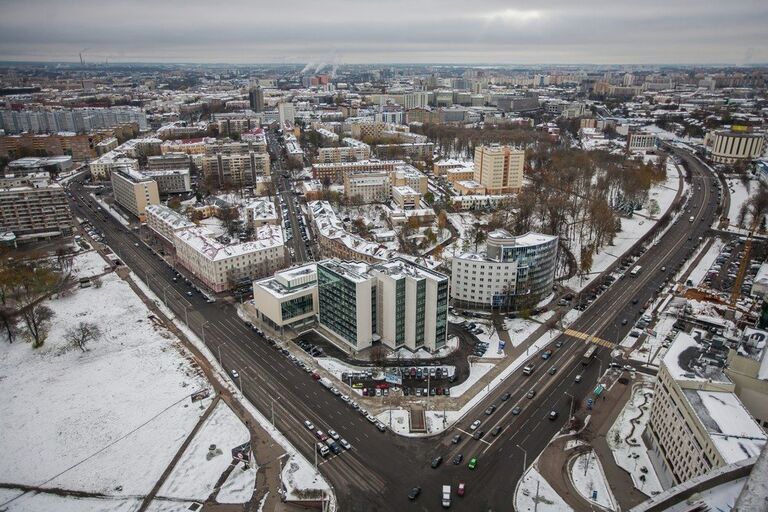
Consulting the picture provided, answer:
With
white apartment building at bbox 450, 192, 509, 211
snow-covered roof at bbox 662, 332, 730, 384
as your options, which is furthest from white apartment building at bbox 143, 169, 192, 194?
snow-covered roof at bbox 662, 332, 730, 384

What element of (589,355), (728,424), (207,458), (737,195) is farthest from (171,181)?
(737,195)

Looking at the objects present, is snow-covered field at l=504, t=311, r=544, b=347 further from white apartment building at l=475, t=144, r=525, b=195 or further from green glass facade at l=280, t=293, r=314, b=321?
white apartment building at l=475, t=144, r=525, b=195

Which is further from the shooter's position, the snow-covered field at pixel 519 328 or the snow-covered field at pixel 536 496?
the snow-covered field at pixel 519 328

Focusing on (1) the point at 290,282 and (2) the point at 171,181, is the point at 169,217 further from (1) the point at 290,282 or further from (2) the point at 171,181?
(1) the point at 290,282

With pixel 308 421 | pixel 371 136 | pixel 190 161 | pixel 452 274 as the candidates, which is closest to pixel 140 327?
pixel 308 421

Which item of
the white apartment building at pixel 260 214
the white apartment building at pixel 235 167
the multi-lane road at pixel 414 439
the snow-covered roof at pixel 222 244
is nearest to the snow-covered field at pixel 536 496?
the multi-lane road at pixel 414 439

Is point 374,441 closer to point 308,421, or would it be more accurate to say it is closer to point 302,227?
point 308,421

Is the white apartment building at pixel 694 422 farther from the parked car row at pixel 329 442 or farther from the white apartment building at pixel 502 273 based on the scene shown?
the parked car row at pixel 329 442
